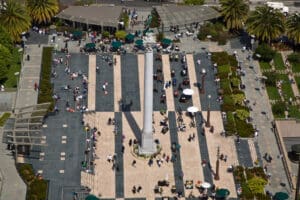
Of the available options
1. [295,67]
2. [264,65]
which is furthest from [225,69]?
[295,67]

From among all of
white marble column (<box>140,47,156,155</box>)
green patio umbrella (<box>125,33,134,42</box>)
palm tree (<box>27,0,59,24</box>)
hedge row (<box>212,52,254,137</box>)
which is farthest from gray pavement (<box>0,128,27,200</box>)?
green patio umbrella (<box>125,33,134,42</box>)

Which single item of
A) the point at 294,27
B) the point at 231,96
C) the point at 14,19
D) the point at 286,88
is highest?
the point at 14,19

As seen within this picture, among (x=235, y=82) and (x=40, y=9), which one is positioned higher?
(x=40, y=9)

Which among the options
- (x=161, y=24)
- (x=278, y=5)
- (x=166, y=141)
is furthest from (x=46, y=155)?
(x=278, y=5)

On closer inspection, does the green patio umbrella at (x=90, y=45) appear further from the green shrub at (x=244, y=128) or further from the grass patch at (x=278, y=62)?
the grass patch at (x=278, y=62)

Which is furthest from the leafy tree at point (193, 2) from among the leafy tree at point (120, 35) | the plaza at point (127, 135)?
the leafy tree at point (120, 35)

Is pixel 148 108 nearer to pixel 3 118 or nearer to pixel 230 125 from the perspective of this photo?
pixel 230 125

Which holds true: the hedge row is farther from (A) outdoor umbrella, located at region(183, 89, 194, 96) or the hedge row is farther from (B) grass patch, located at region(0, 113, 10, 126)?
(B) grass patch, located at region(0, 113, 10, 126)
